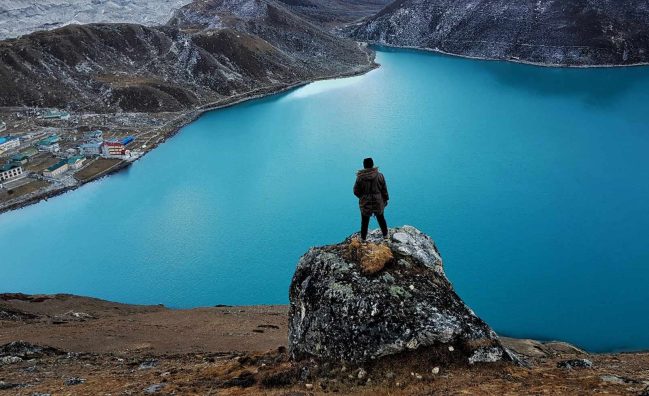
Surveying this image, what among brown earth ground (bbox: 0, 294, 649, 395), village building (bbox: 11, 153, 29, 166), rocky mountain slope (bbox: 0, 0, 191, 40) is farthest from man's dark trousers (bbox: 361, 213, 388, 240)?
rocky mountain slope (bbox: 0, 0, 191, 40)

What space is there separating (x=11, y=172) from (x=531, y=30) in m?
111

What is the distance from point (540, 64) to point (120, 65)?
89.0 metres

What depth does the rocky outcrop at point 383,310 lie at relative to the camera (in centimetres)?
1184

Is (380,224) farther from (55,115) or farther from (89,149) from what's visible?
(55,115)

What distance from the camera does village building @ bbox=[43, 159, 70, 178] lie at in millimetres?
A: 64125

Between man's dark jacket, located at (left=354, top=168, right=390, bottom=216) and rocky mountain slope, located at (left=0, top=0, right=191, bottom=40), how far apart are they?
163 meters

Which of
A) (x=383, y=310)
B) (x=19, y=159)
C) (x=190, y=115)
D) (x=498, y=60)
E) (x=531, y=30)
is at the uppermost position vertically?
(x=531, y=30)

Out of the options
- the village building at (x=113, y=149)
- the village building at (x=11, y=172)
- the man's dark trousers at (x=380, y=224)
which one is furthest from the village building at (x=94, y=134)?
the man's dark trousers at (x=380, y=224)

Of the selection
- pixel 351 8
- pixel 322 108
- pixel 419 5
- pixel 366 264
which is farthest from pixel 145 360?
pixel 351 8

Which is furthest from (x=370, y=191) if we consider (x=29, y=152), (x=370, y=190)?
(x=29, y=152)

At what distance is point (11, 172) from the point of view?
63.0 metres

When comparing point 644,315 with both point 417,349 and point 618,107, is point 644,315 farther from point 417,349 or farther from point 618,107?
point 618,107

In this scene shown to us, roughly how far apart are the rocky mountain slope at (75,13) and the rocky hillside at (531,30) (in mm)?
81092

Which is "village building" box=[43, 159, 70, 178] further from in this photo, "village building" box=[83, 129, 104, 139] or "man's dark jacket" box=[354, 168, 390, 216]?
"man's dark jacket" box=[354, 168, 390, 216]
